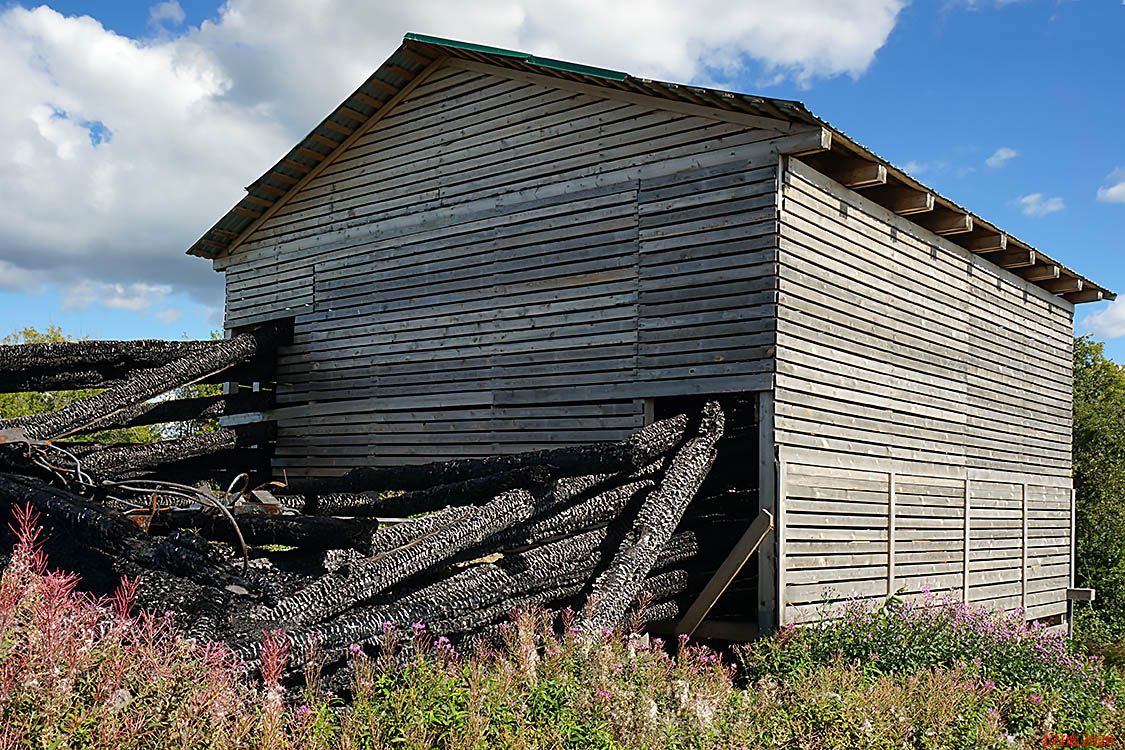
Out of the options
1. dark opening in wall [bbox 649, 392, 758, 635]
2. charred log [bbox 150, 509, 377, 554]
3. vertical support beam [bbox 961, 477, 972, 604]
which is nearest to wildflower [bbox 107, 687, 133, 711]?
charred log [bbox 150, 509, 377, 554]

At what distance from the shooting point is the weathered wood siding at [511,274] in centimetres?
1034

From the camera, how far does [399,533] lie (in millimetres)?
7008

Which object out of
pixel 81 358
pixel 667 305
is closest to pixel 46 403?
pixel 81 358

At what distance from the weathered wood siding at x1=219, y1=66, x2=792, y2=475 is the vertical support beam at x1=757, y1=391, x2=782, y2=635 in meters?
0.36

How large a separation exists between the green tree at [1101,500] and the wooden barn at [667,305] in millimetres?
7686

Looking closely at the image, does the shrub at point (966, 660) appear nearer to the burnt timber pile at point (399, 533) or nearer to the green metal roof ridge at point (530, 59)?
the burnt timber pile at point (399, 533)

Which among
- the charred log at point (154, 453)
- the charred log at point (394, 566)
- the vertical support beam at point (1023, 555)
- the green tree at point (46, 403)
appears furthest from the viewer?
the green tree at point (46, 403)

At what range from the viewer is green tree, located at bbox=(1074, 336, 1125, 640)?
2200cm

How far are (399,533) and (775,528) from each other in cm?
405

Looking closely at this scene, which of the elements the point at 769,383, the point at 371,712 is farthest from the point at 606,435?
the point at 371,712

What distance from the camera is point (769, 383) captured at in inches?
384

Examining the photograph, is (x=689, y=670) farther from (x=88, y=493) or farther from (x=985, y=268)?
(x=985, y=268)

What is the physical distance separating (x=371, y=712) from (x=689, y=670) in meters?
2.53

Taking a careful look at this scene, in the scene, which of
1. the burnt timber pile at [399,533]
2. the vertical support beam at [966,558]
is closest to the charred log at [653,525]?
the burnt timber pile at [399,533]
